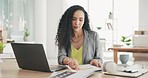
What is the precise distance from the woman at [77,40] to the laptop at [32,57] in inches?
13.6

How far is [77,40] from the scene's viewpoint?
1.99 metres

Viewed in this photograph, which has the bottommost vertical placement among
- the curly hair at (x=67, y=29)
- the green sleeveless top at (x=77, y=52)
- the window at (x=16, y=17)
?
the green sleeveless top at (x=77, y=52)

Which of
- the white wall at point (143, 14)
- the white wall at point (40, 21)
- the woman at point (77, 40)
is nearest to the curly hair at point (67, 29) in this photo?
the woman at point (77, 40)

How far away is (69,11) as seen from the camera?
6.39 ft

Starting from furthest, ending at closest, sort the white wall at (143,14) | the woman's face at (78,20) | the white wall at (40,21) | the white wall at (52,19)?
the white wall at (52,19)
the white wall at (40,21)
the white wall at (143,14)
the woman's face at (78,20)

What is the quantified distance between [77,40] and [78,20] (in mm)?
→ 209

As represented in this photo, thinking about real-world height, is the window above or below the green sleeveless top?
above

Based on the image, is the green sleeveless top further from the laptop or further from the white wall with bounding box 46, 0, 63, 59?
the white wall with bounding box 46, 0, 63, 59

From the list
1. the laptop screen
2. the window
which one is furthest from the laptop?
the window

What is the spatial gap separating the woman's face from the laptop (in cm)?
37

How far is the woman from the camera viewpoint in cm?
193

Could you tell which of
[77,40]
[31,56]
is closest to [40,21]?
[77,40]

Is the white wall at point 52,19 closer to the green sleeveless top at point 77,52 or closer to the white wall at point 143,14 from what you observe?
the white wall at point 143,14

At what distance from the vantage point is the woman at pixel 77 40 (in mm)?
1930
